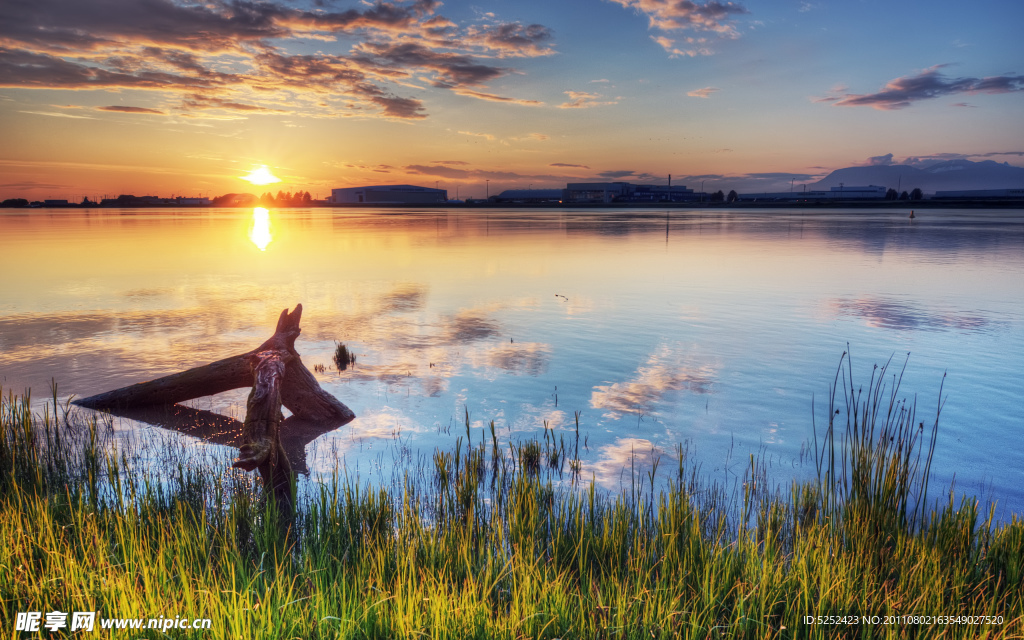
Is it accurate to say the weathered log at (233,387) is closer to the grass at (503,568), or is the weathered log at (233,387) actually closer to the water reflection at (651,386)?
the grass at (503,568)

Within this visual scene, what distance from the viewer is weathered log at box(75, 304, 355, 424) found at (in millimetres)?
10211

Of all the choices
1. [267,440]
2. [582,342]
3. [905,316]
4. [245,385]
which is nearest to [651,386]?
[582,342]

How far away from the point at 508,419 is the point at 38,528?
6798 mm

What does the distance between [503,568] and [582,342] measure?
464 inches

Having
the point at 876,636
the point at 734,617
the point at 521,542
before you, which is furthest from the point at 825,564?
the point at 521,542

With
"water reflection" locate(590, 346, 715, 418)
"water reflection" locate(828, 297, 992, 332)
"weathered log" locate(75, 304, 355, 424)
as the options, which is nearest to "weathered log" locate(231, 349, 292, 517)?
"weathered log" locate(75, 304, 355, 424)

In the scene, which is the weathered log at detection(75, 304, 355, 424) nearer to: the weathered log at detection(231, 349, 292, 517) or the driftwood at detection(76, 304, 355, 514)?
the driftwood at detection(76, 304, 355, 514)

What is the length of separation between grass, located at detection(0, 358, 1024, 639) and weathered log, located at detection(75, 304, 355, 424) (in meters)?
3.14

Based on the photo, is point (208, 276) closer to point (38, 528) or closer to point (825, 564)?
point (38, 528)

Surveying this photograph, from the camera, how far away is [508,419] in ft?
34.7

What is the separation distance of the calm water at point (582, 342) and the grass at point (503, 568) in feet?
7.44

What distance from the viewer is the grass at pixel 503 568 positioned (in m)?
4.24

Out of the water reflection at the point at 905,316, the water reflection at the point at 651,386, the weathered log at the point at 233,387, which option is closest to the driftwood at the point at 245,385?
the weathered log at the point at 233,387

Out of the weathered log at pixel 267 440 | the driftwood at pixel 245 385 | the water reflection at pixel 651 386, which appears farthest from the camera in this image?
the water reflection at pixel 651 386
